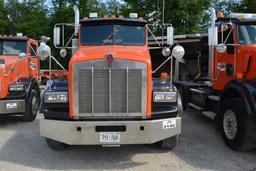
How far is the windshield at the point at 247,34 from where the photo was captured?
6.73 meters

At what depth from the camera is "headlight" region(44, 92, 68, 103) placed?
5.28 m

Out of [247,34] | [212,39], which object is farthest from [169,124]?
[247,34]

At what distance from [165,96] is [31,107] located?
15.8ft

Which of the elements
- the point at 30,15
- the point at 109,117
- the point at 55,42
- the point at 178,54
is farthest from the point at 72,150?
the point at 30,15

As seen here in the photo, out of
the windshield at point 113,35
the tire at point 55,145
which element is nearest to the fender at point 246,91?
the windshield at point 113,35

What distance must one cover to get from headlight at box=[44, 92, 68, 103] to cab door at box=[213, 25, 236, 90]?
3.83 metres

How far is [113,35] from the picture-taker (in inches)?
251

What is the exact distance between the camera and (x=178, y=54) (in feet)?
18.9

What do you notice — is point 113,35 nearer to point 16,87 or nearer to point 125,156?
point 125,156

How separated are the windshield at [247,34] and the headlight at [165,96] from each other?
2.43m

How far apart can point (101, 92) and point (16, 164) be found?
194 cm

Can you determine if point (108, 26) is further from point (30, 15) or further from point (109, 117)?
point (30, 15)

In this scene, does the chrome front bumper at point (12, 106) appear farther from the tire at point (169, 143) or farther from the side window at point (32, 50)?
the tire at point (169, 143)

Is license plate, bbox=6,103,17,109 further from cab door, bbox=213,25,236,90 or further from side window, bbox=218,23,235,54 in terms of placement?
side window, bbox=218,23,235,54
